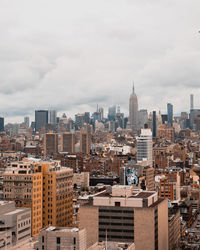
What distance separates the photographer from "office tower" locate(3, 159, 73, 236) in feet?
318

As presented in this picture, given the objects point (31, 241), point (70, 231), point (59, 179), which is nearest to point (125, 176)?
point (59, 179)

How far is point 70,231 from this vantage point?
205 feet

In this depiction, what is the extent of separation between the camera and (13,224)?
255ft

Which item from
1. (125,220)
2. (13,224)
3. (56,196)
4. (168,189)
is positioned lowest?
(168,189)

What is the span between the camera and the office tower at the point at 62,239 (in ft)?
204

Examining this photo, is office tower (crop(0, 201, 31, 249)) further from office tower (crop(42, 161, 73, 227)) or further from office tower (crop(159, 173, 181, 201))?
office tower (crop(159, 173, 181, 201))

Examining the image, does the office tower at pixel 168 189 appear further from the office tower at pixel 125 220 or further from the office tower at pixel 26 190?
the office tower at pixel 26 190

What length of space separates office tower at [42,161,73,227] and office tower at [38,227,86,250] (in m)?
35.5

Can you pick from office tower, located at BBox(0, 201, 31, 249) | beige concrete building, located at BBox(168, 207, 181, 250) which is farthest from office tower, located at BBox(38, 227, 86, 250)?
beige concrete building, located at BBox(168, 207, 181, 250)

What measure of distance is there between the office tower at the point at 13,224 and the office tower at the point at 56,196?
56.5 ft

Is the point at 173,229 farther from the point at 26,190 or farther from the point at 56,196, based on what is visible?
the point at 26,190

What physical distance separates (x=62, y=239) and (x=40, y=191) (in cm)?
A: 3777

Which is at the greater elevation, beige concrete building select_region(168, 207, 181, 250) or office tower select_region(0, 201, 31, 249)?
office tower select_region(0, 201, 31, 249)

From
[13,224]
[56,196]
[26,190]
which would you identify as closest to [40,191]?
[26,190]
